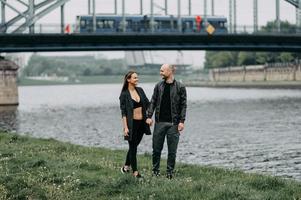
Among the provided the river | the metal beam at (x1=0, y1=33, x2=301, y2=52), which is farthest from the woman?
the metal beam at (x1=0, y1=33, x2=301, y2=52)

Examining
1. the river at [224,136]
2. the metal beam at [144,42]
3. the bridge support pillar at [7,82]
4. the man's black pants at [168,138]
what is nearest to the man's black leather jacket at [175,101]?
the man's black pants at [168,138]

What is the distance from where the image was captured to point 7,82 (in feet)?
240

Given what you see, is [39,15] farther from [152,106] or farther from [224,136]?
[152,106]

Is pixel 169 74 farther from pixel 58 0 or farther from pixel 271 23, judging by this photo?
pixel 271 23

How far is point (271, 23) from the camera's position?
175 meters

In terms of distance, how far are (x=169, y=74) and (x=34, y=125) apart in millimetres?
34246

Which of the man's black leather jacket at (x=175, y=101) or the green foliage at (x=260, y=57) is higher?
the green foliage at (x=260, y=57)

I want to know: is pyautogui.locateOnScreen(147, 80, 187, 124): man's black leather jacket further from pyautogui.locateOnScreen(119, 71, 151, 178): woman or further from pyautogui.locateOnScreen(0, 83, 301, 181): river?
pyautogui.locateOnScreen(0, 83, 301, 181): river

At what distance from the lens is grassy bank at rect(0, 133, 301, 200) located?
10.8m

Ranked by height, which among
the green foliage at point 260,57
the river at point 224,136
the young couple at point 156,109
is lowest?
the river at point 224,136

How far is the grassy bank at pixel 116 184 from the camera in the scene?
35.3 ft

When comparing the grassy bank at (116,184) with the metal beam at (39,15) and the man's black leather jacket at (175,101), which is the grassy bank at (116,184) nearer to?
the man's black leather jacket at (175,101)

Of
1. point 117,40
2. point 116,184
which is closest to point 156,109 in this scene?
point 116,184

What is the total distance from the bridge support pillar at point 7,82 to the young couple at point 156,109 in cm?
6203
